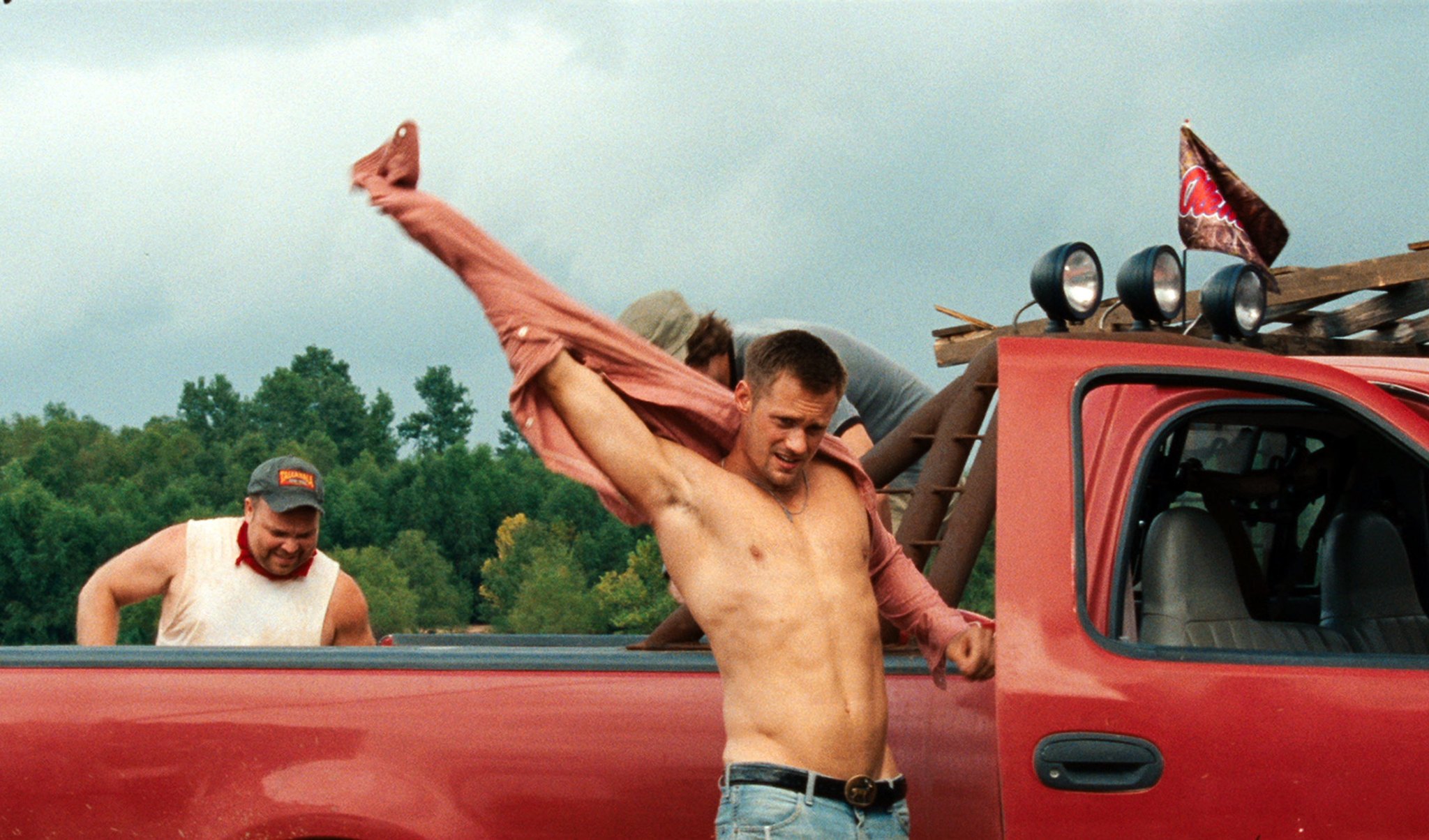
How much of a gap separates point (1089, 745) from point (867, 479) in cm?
65

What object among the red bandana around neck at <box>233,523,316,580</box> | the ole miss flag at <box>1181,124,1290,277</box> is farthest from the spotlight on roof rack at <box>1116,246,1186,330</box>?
the red bandana around neck at <box>233,523,316,580</box>

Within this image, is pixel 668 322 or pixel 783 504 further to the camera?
pixel 668 322

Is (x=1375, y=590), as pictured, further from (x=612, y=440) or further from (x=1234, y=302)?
(x=612, y=440)

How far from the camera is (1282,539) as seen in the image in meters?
4.52

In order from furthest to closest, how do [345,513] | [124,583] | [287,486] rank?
[345,513] < [287,486] < [124,583]

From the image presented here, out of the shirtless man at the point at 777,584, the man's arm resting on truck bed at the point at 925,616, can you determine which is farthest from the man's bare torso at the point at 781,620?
the man's arm resting on truck bed at the point at 925,616

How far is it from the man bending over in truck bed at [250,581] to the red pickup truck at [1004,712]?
1545 millimetres

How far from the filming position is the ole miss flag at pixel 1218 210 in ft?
15.3

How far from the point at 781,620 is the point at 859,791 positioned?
32cm

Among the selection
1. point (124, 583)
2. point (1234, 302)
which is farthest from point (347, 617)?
point (1234, 302)

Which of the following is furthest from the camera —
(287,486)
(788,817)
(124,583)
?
(287,486)

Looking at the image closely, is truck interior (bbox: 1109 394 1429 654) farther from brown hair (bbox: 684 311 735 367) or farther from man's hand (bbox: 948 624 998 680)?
brown hair (bbox: 684 311 735 367)

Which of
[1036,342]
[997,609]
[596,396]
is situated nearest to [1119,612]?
[997,609]

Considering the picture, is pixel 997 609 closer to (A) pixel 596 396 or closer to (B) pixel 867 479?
(B) pixel 867 479
